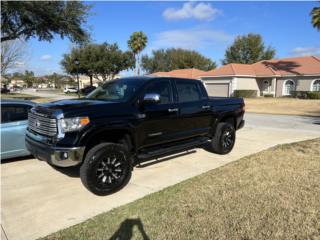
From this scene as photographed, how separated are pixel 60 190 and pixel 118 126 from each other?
155 centimetres

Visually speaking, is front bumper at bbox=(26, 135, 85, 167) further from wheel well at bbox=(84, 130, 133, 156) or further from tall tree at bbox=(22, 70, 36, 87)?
tall tree at bbox=(22, 70, 36, 87)

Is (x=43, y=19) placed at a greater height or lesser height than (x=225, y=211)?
greater

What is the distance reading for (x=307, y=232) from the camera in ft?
12.1

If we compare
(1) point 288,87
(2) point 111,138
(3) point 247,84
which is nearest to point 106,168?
(2) point 111,138

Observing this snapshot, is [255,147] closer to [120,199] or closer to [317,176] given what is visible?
[317,176]

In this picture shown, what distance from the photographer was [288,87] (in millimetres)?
37750

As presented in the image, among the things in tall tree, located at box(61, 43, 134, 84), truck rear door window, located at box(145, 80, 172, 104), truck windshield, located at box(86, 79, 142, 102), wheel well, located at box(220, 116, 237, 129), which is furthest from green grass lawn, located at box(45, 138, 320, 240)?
tall tree, located at box(61, 43, 134, 84)

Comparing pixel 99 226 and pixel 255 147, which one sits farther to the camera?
pixel 255 147

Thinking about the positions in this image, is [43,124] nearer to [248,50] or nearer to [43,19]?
[43,19]

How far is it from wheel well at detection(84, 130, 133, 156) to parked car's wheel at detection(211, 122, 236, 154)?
2790 mm

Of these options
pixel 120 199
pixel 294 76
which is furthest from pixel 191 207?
pixel 294 76

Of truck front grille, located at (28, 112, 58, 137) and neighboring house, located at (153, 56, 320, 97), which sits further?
neighboring house, located at (153, 56, 320, 97)

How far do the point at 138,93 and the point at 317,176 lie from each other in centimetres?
371

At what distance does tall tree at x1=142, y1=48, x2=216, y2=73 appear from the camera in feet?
233
